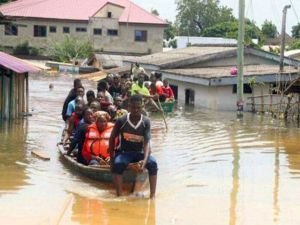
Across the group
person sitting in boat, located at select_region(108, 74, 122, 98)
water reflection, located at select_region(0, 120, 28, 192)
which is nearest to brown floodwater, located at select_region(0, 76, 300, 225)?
water reflection, located at select_region(0, 120, 28, 192)

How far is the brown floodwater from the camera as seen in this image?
31.4 feet

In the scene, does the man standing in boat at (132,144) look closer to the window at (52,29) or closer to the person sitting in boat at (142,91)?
the person sitting in boat at (142,91)

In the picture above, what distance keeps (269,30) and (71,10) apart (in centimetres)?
3071

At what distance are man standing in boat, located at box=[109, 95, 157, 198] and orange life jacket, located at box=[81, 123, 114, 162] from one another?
145 centimetres

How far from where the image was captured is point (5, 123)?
20344mm

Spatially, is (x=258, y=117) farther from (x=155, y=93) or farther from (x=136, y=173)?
(x=136, y=173)

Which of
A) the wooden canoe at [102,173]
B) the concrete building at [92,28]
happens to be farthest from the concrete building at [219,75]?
the concrete building at [92,28]

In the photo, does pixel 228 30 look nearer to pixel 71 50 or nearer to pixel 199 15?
pixel 199 15

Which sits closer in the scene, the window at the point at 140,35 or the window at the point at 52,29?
the window at the point at 52,29

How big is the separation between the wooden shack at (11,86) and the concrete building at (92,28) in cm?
4158

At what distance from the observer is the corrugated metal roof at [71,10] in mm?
63250

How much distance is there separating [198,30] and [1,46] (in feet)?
130

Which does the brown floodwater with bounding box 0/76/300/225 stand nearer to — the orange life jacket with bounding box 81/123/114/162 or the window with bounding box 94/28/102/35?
the orange life jacket with bounding box 81/123/114/162

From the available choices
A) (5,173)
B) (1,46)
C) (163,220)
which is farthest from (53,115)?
(1,46)
